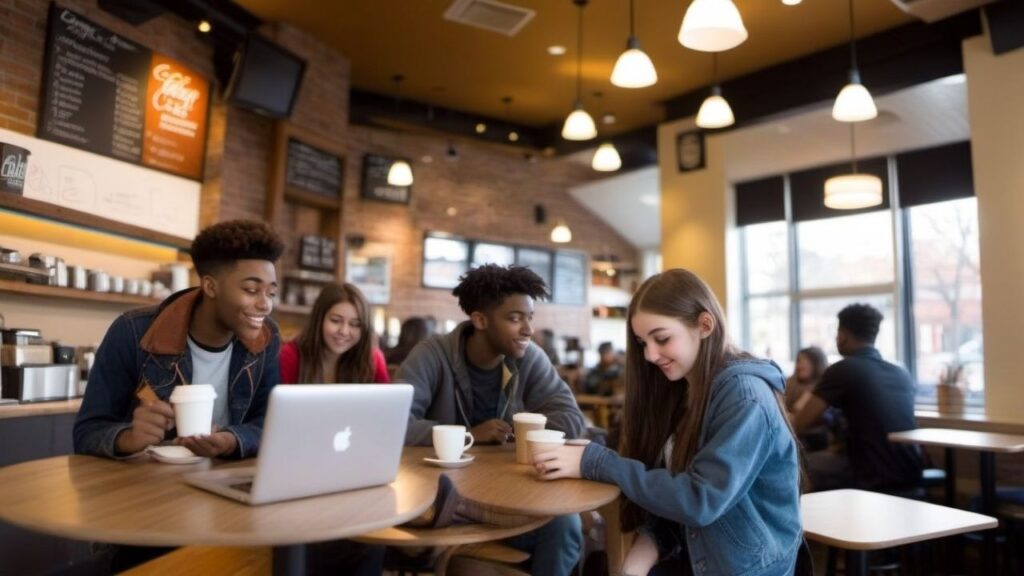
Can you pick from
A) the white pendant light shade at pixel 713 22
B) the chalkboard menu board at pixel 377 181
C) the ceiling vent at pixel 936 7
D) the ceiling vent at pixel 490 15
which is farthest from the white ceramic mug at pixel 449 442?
the chalkboard menu board at pixel 377 181

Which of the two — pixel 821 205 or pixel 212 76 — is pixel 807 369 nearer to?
pixel 821 205

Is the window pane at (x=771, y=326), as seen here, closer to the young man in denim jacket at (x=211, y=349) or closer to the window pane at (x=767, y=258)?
the window pane at (x=767, y=258)

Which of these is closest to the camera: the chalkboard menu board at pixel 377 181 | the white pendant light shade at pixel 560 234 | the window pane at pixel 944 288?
the window pane at pixel 944 288

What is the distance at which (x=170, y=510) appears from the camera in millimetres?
1151

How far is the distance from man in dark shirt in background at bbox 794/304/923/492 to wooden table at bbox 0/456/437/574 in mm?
2957

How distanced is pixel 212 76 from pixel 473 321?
3864mm

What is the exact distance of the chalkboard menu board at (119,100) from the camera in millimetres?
4285

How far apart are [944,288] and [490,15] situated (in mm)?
5006

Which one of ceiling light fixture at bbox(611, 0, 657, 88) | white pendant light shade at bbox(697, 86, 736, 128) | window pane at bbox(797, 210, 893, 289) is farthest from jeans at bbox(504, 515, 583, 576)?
window pane at bbox(797, 210, 893, 289)

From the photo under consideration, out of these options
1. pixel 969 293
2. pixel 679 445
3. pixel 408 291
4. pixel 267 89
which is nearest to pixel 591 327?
pixel 408 291

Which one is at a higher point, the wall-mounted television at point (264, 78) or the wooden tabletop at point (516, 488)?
the wall-mounted television at point (264, 78)

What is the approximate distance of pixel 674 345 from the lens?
67.4 inches

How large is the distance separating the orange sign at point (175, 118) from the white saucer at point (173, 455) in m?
3.80

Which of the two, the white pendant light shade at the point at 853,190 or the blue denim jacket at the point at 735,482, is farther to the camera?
the white pendant light shade at the point at 853,190
